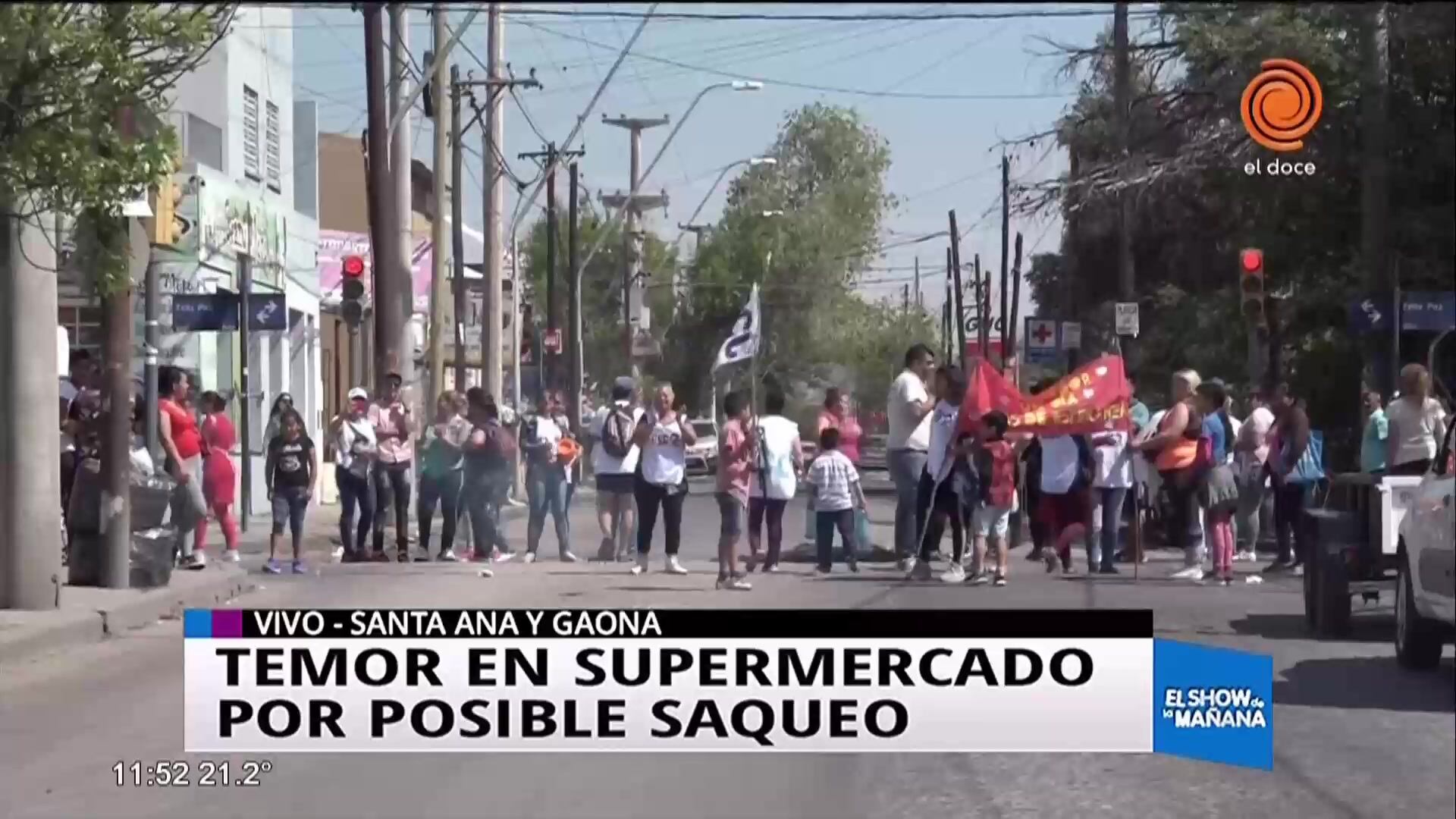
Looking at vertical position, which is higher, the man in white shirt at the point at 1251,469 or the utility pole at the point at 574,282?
the utility pole at the point at 574,282

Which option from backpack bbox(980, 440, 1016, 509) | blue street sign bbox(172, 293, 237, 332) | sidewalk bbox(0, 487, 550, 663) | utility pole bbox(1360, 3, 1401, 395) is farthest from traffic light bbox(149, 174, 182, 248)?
utility pole bbox(1360, 3, 1401, 395)

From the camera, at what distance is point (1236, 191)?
3197 millimetres

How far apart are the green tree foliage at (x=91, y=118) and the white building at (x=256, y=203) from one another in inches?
7.2

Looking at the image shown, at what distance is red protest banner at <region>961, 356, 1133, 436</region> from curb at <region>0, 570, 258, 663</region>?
148 centimetres

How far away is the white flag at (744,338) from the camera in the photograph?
3355 millimetres

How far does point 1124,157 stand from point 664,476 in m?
1.51

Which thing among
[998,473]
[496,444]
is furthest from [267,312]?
[998,473]

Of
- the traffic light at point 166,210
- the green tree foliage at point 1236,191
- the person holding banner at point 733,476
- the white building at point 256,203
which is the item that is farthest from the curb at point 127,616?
the green tree foliage at point 1236,191

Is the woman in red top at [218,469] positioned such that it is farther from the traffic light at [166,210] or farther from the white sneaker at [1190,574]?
the white sneaker at [1190,574]

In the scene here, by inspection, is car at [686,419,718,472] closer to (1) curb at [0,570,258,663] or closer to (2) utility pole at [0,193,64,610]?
(1) curb at [0,570,258,663]

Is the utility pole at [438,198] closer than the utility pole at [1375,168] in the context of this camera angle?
No

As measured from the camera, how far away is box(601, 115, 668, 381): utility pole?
3342mm

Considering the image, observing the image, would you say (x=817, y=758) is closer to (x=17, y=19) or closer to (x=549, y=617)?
(x=549, y=617)

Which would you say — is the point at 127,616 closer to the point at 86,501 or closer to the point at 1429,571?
the point at 1429,571
